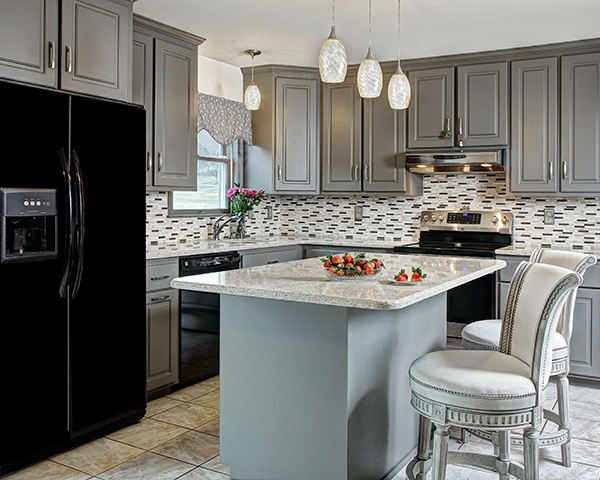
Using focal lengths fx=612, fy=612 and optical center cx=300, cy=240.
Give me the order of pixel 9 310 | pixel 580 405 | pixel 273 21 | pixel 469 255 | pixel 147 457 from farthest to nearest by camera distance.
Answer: pixel 469 255, pixel 273 21, pixel 580 405, pixel 147 457, pixel 9 310

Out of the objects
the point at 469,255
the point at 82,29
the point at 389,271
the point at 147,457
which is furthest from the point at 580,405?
the point at 82,29

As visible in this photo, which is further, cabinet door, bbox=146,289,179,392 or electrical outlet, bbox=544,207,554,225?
electrical outlet, bbox=544,207,554,225

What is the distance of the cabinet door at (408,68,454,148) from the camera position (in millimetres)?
4750

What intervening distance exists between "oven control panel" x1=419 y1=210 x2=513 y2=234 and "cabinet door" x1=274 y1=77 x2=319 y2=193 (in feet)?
3.28

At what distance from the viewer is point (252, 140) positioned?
5.24 metres

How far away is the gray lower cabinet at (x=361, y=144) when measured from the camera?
4.98 m

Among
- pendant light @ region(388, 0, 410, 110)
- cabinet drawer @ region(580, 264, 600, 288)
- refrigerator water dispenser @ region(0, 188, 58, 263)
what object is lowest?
cabinet drawer @ region(580, 264, 600, 288)

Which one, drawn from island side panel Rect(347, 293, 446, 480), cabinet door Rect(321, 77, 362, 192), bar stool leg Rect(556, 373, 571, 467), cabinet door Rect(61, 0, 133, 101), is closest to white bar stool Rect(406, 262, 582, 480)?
island side panel Rect(347, 293, 446, 480)

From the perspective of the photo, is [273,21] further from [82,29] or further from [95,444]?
[95,444]

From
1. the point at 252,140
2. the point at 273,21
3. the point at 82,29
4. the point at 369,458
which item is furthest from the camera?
the point at 252,140

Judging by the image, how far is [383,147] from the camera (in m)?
5.02

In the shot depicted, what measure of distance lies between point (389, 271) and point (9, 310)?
1.71m

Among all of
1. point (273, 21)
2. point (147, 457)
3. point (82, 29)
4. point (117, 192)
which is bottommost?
point (147, 457)

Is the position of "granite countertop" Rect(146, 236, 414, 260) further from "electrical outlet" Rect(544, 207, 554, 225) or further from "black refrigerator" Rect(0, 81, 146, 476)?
"electrical outlet" Rect(544, 207, 554, 225)
